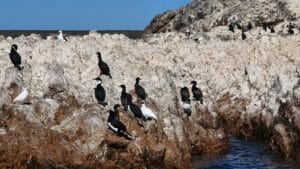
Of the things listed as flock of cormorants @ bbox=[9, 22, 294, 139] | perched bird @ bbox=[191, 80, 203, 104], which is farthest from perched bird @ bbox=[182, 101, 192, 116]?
perched bird @ bbox=[191, 80, 203, 104]

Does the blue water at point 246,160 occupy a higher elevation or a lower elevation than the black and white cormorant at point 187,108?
lower

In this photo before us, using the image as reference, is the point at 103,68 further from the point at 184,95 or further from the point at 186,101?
the point at 186,101

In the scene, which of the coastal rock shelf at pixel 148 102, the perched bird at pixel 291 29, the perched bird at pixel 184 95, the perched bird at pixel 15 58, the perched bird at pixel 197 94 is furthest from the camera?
the perched bird at pixel 291 29

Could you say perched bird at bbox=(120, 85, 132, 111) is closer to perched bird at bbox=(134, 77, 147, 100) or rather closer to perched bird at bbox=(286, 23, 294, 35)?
perched bird at bbox=(134, 77, 147, 100)

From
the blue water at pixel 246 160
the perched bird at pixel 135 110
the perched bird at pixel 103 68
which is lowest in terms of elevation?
the blue water at pixel 246 160

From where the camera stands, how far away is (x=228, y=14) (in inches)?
2376

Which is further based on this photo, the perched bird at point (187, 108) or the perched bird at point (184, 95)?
the perched bird at point (184, 95)

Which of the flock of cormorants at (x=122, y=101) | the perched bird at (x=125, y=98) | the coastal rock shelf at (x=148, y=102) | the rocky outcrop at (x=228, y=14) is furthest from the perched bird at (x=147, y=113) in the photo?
the rocky outcrop at (x=228, y=14)

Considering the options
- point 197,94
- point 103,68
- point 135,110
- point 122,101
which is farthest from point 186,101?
point 135,110

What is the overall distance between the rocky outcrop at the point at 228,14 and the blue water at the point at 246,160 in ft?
92.1

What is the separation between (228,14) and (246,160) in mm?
35367

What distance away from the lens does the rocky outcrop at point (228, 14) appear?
190 feet

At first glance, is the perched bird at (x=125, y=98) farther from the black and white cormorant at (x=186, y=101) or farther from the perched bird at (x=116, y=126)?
the black and white cormorant at (x=186, y=101)

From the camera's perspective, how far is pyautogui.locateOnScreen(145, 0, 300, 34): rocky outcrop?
5806 centimetres
